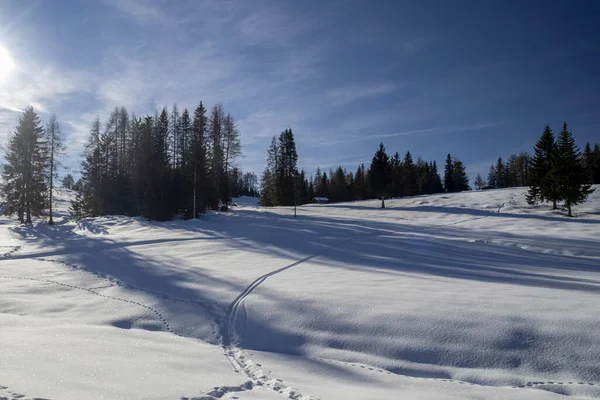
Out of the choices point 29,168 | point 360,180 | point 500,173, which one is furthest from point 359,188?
point 29,168

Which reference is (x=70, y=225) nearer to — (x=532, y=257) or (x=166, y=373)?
(x=166, y=373)

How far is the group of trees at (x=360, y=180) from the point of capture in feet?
148

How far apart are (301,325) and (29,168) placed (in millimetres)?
32613

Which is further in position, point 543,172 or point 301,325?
point 543,172

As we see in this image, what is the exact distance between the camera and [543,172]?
3603 cm

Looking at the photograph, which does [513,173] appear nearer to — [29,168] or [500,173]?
[500,173]

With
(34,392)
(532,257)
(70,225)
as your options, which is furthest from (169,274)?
(70,225)

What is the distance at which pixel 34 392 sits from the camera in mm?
3283

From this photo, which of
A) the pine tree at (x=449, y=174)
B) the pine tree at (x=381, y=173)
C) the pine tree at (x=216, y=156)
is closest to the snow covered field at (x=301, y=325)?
the pine tree at (x=216, y=156)

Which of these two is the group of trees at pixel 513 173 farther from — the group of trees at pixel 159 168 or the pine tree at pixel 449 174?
the group of trees at pixel 159 168

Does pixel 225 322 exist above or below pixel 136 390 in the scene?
below

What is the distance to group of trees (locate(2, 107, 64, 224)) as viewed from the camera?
94.2ft

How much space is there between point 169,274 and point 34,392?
8.38 metres

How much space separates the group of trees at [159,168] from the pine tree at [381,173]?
1809 centimetres
